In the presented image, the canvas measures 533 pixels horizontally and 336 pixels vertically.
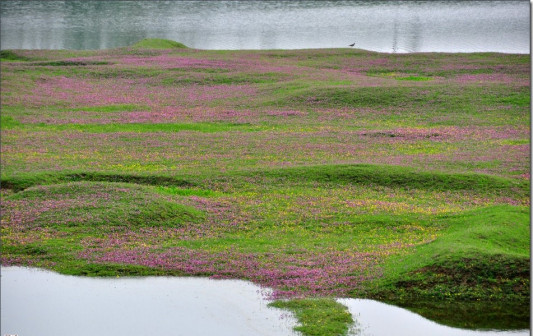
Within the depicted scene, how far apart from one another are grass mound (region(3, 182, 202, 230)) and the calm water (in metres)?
61.9

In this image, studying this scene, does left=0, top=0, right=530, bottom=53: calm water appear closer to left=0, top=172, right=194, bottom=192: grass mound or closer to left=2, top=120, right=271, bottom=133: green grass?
left=2, top=120, right=271, bottom=133: green grass

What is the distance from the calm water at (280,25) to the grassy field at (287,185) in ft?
130

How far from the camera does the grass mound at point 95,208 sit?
23.9 m

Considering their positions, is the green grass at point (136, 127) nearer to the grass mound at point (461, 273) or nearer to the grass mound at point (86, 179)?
the grass mound at point (86, 179)

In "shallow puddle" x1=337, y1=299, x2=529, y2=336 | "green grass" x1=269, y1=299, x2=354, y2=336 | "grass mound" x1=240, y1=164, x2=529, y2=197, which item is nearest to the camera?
"green grass" x1=269, y1=299, x2=354, y2=336

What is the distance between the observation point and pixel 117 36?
10988 centimetres

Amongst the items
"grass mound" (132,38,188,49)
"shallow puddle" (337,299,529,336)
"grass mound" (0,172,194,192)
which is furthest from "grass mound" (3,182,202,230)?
"grass mound" (132,38,188,49)

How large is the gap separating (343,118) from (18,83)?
23788 mm

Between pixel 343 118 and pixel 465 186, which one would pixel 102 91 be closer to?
pixel 343 118

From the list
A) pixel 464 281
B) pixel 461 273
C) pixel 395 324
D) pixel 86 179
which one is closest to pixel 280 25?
pixel 86 179

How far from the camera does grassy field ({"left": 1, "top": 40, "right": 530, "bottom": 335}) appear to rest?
19459mm

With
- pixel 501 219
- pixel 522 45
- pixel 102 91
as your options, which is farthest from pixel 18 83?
pixel 522 45

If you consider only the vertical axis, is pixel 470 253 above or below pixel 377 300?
above

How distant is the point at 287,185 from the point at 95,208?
7923 millimetres
